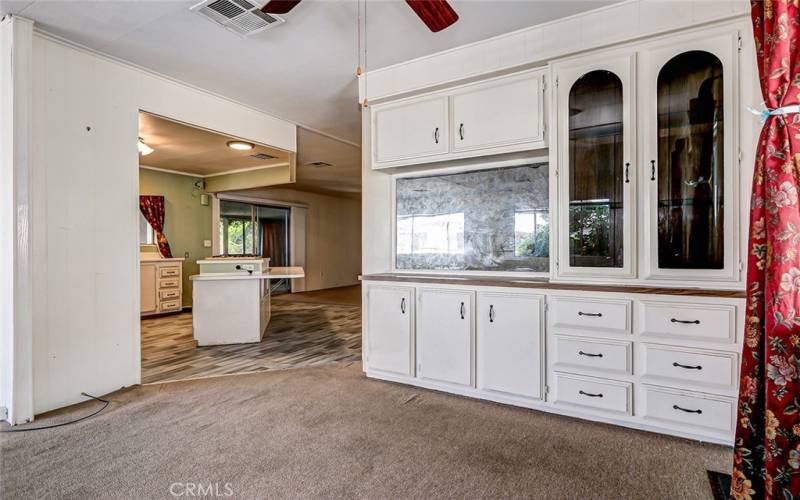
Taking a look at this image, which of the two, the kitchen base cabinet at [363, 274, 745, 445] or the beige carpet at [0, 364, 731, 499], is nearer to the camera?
the beige carpet at [0, 364, 731, 499]

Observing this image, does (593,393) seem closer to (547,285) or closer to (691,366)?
(691,366)

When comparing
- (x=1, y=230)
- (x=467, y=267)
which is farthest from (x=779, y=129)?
(x=1, y=230)

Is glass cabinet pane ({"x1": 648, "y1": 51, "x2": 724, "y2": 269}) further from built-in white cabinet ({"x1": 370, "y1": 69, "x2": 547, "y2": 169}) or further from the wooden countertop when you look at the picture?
built-in white cabinet ({"x1": 370, "y1": 69, "x2": 547, "y2": 169})

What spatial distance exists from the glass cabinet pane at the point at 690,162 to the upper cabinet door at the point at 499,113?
0.73 meters

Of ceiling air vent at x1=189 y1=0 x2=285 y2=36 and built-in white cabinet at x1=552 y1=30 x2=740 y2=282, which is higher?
ceiling air vent at x1=189 y1=0 x2=285 y2=36

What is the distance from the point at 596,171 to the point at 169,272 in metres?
6.46

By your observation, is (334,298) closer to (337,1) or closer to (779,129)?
(337,1)

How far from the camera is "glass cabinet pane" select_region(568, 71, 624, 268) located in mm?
2568

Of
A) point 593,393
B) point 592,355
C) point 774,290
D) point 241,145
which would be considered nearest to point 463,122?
point 592,355

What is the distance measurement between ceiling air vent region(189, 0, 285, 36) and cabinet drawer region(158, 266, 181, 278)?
5.01m

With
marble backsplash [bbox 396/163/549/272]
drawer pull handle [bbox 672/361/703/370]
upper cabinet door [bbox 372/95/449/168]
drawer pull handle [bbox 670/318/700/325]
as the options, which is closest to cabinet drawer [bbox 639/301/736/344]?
drawer pull handle [bbox 670/318/700/325]

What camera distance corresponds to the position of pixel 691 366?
7.45ft

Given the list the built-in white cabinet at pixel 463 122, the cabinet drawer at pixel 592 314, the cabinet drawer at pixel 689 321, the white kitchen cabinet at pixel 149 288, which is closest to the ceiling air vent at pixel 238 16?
the built-in white cabinet at pixel 463 122

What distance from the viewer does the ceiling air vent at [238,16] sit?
2.43 metres
